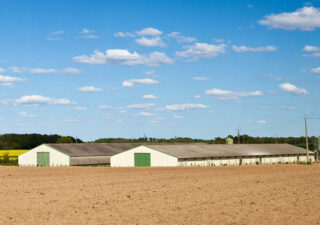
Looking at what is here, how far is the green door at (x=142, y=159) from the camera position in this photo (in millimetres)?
71125

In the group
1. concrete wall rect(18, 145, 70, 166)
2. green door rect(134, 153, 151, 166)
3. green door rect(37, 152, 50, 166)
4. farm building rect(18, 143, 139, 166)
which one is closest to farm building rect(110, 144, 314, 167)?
green door rect(134, 153, 151, 166)

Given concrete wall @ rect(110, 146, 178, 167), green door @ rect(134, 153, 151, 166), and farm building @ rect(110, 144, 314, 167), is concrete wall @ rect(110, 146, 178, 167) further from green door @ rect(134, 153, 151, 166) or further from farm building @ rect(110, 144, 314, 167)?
green door @ rect(134, 153, 151, 166)

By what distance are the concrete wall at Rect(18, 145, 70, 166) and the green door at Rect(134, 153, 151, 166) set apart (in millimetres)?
12197

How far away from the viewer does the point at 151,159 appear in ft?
232

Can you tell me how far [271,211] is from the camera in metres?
24.6

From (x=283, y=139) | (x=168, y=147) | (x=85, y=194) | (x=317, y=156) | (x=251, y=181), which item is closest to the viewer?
(x=85, y=194)

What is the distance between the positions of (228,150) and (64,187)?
47.5 metres

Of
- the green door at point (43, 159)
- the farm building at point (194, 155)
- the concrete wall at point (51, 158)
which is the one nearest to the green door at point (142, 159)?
the farm building at point (194, 155)

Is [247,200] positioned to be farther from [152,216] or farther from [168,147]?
[168,147]

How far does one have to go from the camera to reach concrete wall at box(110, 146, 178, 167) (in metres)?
68.1

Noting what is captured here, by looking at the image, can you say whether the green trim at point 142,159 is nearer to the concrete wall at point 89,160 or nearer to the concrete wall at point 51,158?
the concrete wall at point 89,160

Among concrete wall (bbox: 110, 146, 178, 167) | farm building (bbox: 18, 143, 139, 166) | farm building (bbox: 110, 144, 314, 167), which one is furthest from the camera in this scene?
farm building (bbox: 18, 143, 139, 166)

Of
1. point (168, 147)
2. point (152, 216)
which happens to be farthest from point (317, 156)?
point (152, 216)

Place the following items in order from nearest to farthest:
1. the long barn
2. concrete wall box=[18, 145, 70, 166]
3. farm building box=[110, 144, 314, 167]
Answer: farm building box=[110, 144, 314, 167] → the long barn → concrete wall box=[18, 145, 70, 166]
